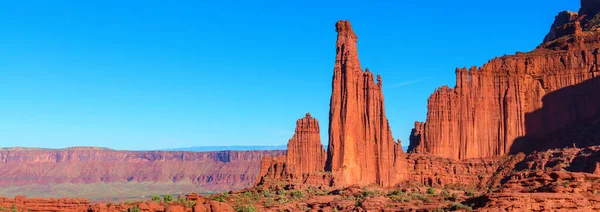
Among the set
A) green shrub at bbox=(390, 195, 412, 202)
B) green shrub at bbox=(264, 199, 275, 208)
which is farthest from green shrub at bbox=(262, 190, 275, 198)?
green shrub at bbox=(390, 195, 412, 202)

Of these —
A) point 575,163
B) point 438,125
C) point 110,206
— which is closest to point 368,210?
point 110,206

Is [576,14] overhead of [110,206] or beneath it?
overhead

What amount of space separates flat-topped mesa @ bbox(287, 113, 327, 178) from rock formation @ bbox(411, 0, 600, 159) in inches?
774

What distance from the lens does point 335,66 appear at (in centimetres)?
9962

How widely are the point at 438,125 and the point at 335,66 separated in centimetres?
2019

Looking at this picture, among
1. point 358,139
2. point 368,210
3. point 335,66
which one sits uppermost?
point 335,66

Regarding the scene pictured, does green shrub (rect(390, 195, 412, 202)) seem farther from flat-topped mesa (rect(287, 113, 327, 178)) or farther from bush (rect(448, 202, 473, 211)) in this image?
flat-topped mesa (rect(287, 113, 327, 178))

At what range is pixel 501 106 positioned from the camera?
114m

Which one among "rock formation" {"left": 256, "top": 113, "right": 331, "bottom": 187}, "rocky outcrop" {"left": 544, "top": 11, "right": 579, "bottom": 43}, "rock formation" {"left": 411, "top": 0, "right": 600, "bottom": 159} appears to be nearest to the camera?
"rock formation" {"left": 256, "top": 113, "right": 331, "bottom": 187}

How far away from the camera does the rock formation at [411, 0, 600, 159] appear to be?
366 ft

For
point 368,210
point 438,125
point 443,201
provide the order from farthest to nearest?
point 438,125
point 443,201
point 368,210

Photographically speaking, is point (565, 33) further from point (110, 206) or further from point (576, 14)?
point (110, 206)

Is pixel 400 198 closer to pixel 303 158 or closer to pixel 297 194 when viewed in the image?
pixel 297 194

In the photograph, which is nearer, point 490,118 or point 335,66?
point 335,66
